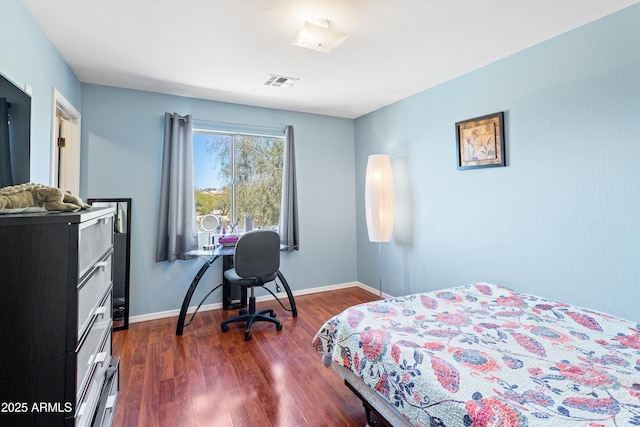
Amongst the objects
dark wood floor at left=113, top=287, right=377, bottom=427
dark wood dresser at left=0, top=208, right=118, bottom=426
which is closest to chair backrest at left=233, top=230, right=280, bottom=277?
dark wood floor at left=113, top=287, right=377, bottom=427

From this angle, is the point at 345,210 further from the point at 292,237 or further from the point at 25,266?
the point at 25,266

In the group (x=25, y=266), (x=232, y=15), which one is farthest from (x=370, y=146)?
(x=25, y=266)

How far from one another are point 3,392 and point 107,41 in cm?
233

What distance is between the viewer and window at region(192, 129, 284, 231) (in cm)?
368

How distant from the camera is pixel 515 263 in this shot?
255cm

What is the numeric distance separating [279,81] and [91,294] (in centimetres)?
249

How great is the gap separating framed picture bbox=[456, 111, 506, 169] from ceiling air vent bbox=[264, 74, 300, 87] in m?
1.68

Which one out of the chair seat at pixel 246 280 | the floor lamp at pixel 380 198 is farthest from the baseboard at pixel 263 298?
the floor lamp at pixel 380 198

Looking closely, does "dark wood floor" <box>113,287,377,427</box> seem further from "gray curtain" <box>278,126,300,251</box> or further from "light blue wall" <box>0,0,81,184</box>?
"light blue wall" <box>0,0,81,184</box>

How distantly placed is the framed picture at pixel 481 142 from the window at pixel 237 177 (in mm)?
2203

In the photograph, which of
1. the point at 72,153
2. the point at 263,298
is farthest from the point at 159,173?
the point at 263,298

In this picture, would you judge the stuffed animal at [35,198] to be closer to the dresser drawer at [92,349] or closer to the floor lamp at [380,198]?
the dresser drawer at [92,349]

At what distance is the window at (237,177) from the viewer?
368cm

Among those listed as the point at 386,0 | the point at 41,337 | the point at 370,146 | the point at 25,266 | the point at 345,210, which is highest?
the point at 386,0
